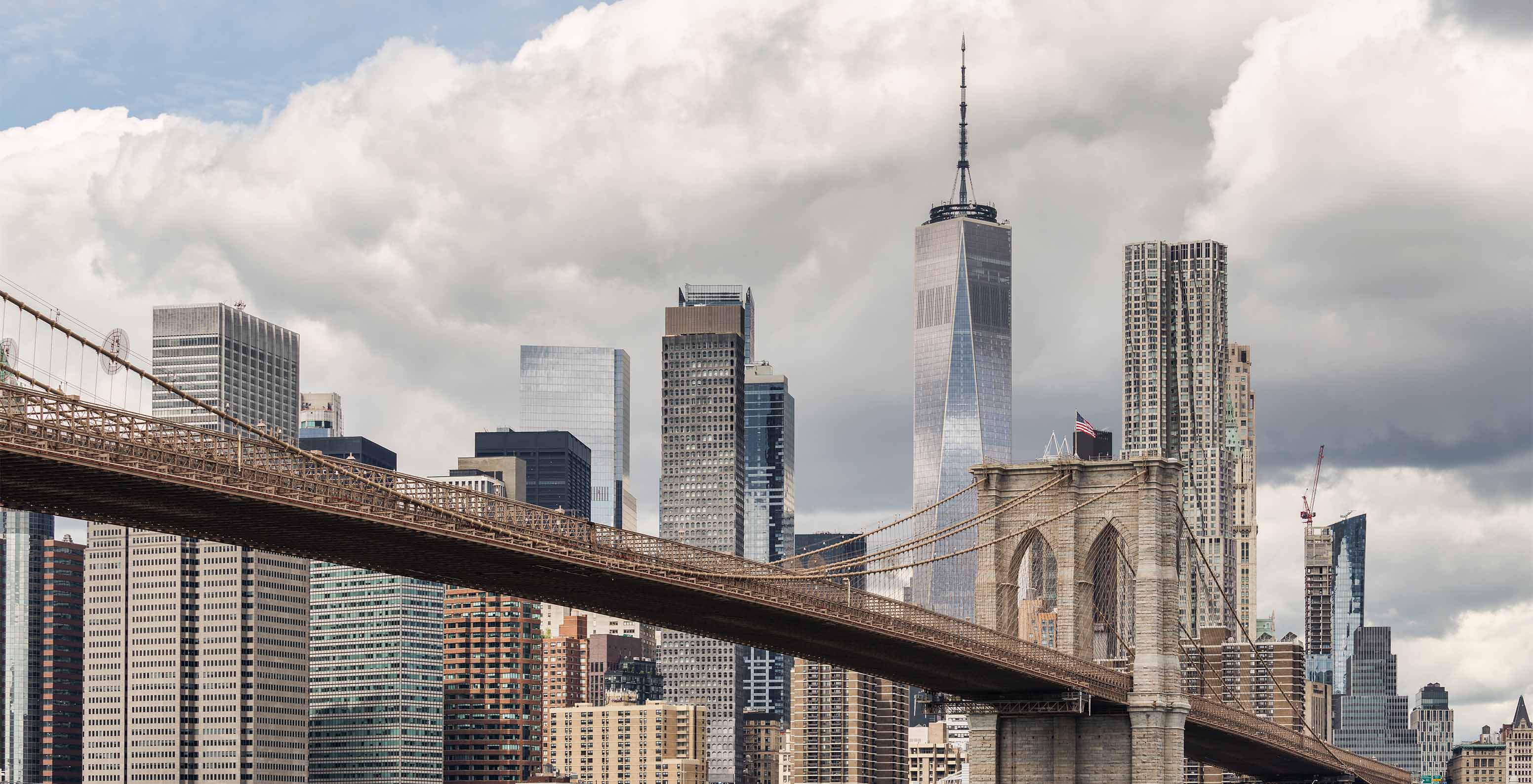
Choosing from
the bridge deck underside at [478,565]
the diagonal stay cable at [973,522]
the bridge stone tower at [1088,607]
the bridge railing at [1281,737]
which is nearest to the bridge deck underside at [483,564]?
the bridge deck underside at [478,565]

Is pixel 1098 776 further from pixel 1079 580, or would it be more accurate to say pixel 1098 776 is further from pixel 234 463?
pixel 234 463

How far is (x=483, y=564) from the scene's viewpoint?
67.9 metres

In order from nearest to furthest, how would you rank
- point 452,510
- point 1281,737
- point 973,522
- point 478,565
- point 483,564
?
point 452,510 < point 483,564 < point 478,565 < point 973,522 < point 1281,737

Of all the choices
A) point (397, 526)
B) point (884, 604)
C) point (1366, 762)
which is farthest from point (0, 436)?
point (1366, 762)

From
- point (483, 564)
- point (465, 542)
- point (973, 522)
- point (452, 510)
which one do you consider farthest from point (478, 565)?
point (973, 522)

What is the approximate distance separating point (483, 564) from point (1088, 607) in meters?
28.3

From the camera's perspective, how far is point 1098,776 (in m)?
85.8

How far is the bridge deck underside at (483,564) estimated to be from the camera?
188ft

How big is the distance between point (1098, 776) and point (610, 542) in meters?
24.2

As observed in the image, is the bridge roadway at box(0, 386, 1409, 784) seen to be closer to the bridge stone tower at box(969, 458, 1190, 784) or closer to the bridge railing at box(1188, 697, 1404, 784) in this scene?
the bridge stone tower at box(969, 458, 1190, 784)

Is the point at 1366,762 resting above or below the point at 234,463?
below

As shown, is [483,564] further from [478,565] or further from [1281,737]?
[1281,737]

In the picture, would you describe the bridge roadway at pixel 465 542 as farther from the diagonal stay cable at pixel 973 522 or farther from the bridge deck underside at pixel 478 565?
the diagonal stay cable at pixel 973 522

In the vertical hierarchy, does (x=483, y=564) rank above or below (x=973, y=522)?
below
